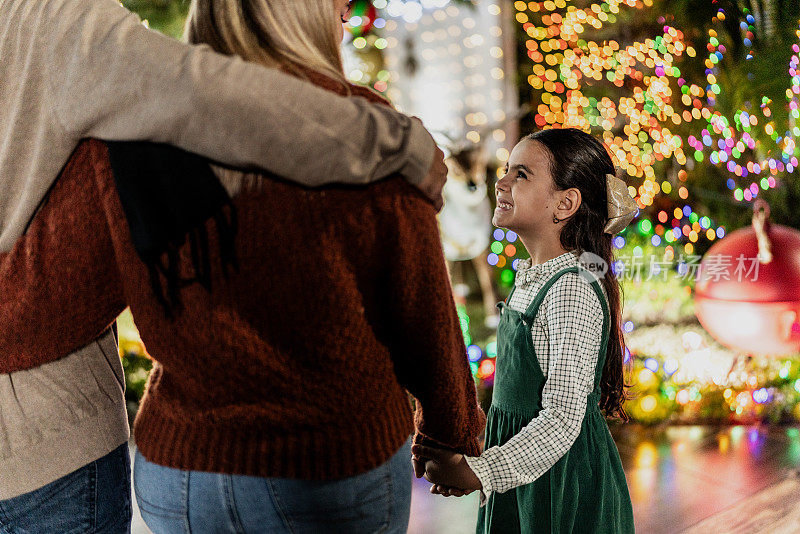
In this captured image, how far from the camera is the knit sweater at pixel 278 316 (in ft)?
2.52

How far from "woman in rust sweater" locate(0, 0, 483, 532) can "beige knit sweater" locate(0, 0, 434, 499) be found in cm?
3

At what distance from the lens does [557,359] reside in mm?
1310

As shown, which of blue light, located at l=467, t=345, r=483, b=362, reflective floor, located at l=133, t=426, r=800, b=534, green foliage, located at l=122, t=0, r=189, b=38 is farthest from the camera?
blue light, located at l=467, t=345, r=483, b=362

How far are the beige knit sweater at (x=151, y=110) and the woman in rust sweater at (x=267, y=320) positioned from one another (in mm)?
34

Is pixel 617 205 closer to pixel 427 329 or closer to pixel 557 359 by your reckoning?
pixel 557 359

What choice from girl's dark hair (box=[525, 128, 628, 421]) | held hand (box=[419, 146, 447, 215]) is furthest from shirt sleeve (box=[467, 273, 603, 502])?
held hand (box=[419, 146, 447, 215])

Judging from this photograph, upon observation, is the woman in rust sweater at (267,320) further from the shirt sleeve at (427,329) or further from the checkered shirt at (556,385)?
the checkered shirt at (556,385)

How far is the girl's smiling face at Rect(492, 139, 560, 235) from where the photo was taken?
4.99 feet

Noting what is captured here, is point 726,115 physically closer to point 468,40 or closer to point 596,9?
point 596,9

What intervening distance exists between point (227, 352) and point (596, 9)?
151 inches

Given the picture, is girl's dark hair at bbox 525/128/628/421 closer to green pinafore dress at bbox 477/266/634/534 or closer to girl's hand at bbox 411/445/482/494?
green pinafore dress at bbox 477/266/634/534

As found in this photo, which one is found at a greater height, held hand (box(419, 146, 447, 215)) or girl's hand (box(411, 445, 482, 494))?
held hand (box(419, 146, 447, 215))

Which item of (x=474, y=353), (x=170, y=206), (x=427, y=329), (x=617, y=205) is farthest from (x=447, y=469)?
(x=474, y=353)

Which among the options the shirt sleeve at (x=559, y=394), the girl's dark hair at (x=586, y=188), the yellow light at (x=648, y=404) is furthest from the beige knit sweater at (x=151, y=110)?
the yellow light at (x=648, y=404)
